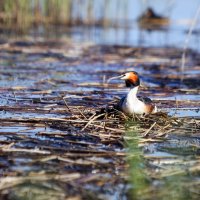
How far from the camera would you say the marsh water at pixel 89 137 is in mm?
5191

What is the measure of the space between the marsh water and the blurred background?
22.5 feet

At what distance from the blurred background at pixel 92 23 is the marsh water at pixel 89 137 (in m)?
6.86

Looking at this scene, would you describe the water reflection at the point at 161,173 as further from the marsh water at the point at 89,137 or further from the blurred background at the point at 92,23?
the blurred background at the point at 92,23

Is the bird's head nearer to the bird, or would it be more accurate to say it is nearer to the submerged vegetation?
the bird

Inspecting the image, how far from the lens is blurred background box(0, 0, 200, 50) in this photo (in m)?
21.3

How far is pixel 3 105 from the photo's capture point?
347 inches

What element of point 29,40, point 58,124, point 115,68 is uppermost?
point 29,40

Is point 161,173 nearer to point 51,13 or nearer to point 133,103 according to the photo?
point 133,103

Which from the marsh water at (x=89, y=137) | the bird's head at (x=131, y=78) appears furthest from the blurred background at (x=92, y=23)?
the bird's head at (x=131, y=78)

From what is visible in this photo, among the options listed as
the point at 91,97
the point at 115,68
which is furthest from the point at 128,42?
the point at 91,97

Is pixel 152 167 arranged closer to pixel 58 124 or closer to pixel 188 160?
pixel 188 160

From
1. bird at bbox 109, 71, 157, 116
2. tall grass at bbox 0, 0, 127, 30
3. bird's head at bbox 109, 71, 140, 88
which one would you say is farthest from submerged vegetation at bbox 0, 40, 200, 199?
tall grass at bbox 0, 0, 127, 30

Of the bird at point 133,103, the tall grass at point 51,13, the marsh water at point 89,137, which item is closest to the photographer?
the marsh water at point 89,137

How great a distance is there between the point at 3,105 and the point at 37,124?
5.12ft
